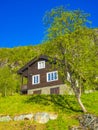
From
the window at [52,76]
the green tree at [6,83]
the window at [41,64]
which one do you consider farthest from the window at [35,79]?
the green tree at [6,83]

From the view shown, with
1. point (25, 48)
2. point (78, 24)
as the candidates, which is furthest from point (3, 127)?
point (25, 48)

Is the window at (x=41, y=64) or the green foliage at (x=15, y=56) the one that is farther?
the green foliage at (x=15, y=56)

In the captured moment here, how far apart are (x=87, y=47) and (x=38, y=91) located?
116 feet

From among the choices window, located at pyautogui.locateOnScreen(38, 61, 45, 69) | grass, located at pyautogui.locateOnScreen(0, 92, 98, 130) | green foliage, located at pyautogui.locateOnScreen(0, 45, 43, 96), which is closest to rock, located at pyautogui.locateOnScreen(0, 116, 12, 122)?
grass, located at pyautogui.locateOnScreen(0, 92, 98, 130)

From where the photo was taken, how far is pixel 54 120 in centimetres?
4100

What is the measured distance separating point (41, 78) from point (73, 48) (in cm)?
3484

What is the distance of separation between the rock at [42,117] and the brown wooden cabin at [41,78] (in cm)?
3300

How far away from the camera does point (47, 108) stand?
4497 cm

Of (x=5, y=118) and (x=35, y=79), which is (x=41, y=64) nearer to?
(x=35, y=79)

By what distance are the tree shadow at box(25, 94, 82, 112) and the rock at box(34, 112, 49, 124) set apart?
13.1 feet

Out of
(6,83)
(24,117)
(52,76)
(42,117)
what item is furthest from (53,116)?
(6,83)

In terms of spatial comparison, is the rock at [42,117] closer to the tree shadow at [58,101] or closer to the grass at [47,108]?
the grass at [47,108]

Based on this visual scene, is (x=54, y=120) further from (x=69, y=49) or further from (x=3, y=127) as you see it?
(x=69, y=49)

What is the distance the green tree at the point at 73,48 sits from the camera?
44.4m
